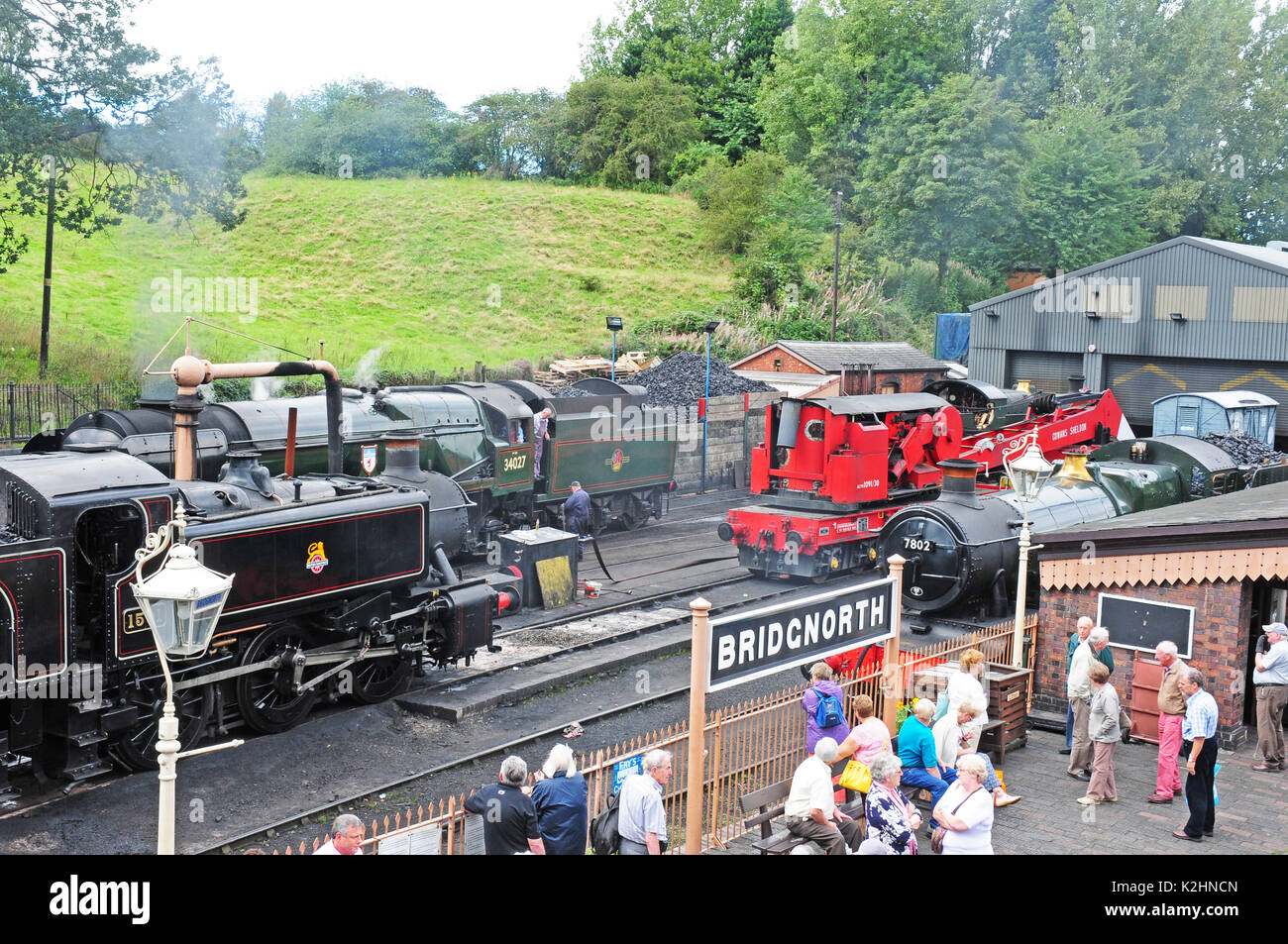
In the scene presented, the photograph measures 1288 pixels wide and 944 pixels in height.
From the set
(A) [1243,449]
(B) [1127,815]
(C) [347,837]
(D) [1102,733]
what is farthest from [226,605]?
(A) [1243,449]

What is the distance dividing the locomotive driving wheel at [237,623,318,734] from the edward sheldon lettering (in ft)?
18.4

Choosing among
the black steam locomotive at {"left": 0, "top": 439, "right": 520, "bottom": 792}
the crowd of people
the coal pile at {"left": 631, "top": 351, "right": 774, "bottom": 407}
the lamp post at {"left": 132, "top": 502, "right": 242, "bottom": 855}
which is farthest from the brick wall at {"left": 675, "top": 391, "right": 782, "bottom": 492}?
the lamp post at {"left": 132, "top": 502, "right": 242, "bottom": 855}

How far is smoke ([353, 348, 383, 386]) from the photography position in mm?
29756

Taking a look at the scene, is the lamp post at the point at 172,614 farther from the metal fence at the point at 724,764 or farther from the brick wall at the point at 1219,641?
the brick wall at the point at 1219,641

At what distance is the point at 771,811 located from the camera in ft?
29.1

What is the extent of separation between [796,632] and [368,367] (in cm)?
2436

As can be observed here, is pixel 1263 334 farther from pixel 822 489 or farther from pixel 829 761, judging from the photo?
pixel 829 761

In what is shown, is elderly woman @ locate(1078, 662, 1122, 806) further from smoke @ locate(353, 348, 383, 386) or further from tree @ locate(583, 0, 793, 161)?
tree @ locate(583, 0, 793, 161)

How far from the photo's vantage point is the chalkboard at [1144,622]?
1258cm

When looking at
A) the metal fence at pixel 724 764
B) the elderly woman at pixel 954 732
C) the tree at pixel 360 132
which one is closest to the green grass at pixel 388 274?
the tree at pixel 360 132

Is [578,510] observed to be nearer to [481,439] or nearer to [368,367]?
[481,439]

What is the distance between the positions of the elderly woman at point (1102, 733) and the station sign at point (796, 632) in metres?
1.90

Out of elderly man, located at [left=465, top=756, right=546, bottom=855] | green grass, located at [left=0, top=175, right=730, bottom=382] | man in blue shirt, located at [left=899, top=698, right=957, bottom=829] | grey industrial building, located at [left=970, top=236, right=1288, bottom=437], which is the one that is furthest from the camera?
green grass, located at [left=0, top=175, right=730, bottom=382]

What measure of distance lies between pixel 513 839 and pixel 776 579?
13.4 meters
